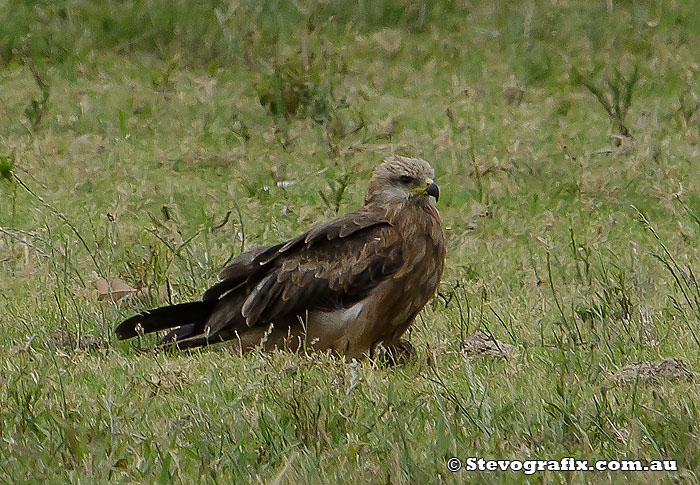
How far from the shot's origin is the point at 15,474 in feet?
12.8

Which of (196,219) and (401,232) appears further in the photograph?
(196,219)

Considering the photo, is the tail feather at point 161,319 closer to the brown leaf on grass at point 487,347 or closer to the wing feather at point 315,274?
the wing feather at point 315,274

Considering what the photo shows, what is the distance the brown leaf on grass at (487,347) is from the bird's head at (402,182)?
0.79 meters

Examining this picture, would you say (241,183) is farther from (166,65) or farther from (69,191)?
(166,65)

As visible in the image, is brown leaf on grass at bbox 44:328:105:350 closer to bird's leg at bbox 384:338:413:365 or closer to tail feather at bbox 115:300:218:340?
tail feather at bbox 115:300:218:340

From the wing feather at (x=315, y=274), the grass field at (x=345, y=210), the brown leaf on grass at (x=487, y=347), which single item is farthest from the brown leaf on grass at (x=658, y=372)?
the wing feather at (x=315, y=274)

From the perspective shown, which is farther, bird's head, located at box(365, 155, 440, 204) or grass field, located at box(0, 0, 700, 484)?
bird's head, located at box(365, 155, 440, 204)

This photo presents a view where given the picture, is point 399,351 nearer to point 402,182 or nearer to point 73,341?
point 402,182

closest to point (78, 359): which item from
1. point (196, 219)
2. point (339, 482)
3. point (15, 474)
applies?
point (15, 474)

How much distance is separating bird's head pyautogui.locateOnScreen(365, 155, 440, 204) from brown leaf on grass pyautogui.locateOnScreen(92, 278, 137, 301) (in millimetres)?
1335

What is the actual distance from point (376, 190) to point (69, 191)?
10.6 feet

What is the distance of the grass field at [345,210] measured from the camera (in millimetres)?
4129

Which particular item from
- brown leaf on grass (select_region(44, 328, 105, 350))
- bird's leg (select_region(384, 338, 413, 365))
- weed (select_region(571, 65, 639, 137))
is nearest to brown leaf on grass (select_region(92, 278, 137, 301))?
brown leaf on grass (select_region(44, 328, 105, 350))

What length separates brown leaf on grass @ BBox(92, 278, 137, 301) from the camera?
6.35m
